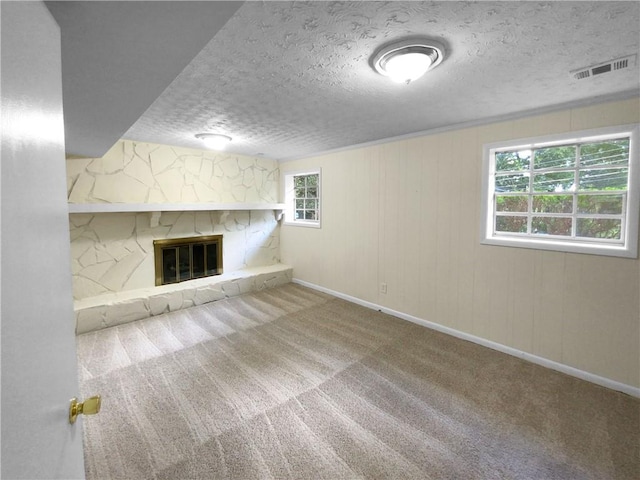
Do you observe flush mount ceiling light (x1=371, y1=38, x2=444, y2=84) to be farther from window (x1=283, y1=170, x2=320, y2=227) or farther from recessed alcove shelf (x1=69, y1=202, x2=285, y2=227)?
recessed alcove shelf (x1=69, y1=202, x2=285, y2=227)

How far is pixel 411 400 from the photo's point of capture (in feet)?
6.97

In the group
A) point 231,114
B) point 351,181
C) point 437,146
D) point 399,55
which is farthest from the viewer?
point 351,181

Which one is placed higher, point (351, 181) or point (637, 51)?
point (637, 51)

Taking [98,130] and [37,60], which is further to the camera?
[98,130]

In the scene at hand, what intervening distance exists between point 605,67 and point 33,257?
8.92 feet

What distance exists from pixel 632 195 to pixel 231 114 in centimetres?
320

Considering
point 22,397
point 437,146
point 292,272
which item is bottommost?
point 292,272

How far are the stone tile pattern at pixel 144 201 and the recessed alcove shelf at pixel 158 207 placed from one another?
16cm

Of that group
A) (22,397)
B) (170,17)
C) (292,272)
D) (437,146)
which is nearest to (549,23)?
(170,17)

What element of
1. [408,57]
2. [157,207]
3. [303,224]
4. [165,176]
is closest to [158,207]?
[157,207]

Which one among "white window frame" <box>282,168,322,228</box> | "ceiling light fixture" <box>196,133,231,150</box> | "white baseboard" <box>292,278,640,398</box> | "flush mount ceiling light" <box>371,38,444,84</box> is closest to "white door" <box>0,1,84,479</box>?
"flush mount ceiling light" <box>371,38,444,84</box>

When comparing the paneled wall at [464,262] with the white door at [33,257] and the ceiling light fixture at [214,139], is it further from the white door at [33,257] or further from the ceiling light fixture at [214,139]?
the white door at [33,257]

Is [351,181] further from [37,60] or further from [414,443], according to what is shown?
[37,60]

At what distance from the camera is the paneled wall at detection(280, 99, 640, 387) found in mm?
2268
